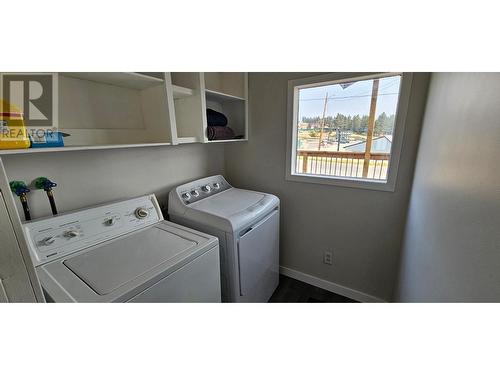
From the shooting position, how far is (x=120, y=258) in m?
0.99

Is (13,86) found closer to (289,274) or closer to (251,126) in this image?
(251,126)

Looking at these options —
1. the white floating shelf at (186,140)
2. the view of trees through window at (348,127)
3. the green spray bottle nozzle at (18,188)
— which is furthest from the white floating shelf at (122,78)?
the view of trees through window at (348,127)

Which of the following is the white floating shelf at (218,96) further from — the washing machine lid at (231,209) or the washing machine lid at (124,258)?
the washing machine lid at (124,258)

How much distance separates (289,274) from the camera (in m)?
2.19

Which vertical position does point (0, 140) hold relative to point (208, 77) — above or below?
below

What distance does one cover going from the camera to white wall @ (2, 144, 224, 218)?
3.52ft

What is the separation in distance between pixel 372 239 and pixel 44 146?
2190 millimetres

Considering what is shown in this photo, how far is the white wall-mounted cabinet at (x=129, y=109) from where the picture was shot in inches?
44.8

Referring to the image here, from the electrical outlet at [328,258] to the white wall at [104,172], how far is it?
1479 mm

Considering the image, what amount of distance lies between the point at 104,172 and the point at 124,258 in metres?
0.65

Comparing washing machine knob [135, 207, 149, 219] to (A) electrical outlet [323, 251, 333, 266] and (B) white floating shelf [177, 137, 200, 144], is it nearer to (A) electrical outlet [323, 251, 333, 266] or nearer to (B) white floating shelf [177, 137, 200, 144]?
(B) white floating shelf [177, 137, 200, 144]

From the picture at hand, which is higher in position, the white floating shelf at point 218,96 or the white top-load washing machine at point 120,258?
the white floating shelf at point 218,96

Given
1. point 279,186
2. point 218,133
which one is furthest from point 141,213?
point 279,186

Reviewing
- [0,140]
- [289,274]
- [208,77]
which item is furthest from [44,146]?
[289,274]
